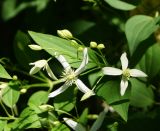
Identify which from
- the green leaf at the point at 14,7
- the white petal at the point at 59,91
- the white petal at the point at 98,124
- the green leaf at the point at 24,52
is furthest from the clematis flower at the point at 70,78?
the green leaf at the point at 14,7

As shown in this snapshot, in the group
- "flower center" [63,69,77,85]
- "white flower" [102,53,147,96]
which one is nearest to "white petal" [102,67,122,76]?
"white flower" [102,53,147,96]

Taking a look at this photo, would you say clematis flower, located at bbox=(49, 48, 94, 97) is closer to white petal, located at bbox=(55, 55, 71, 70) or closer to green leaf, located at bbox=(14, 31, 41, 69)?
white petal, located at bbox=(55, 55, 71, 70)

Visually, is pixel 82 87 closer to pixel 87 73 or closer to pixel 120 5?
pixel 87 73

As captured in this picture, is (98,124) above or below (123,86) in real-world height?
below

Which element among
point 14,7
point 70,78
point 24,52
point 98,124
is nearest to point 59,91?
point 70,78

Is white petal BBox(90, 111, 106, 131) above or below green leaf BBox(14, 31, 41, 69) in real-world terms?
below

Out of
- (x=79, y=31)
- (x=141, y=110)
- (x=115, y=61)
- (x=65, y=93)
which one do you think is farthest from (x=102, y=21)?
(x=65, y=93)

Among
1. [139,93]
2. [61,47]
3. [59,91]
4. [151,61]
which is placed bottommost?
[139,93]

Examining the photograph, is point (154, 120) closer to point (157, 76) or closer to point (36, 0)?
point (157, 76)
